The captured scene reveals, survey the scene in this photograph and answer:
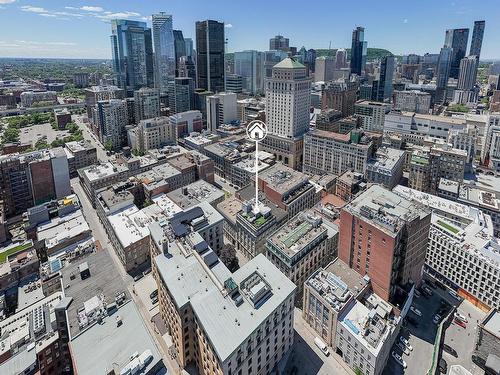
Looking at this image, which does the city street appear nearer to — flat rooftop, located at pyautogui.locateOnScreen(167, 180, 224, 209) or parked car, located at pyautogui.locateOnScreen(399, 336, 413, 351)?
parked car, located at pyautogui.locateOnScreen(399, 336, 413, 351)

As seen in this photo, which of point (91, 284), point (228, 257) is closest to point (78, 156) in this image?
point (91, 284)

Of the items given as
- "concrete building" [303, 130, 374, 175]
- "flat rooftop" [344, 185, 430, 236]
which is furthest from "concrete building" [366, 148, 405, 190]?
"flat rooftop" [344, 185, 430, 236]

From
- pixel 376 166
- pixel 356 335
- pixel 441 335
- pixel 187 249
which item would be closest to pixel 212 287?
pixel 187 249

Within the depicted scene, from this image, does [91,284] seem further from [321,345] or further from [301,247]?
[321,345]

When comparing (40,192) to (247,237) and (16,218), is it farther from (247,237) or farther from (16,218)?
(247,237)

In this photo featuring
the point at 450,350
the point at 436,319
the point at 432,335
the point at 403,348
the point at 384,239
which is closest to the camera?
Result: the point at 384,239

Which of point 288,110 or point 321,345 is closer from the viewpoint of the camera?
point 321,345

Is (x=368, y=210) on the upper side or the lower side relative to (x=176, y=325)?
upper
